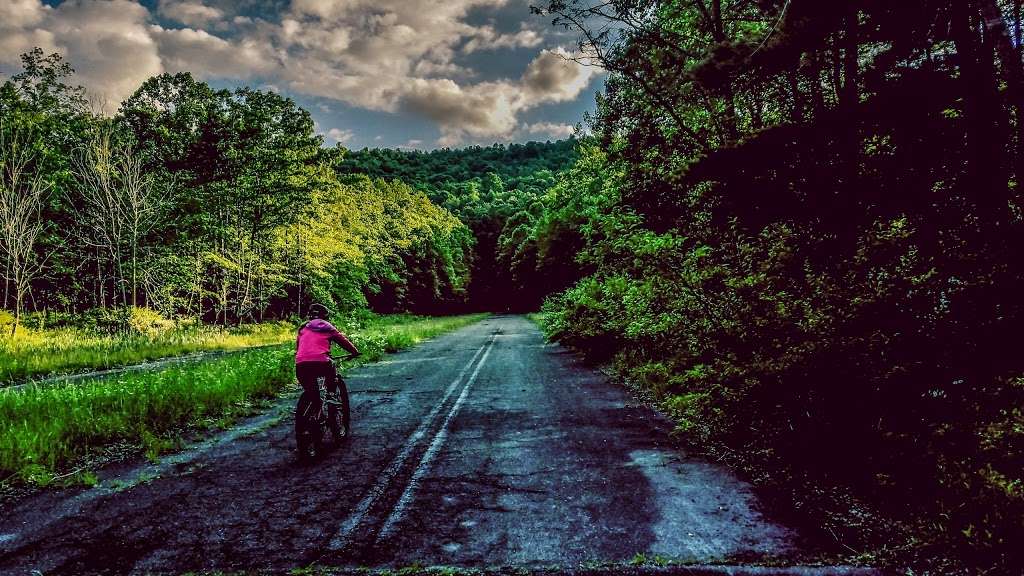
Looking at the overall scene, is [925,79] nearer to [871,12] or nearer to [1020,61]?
[1020,61]

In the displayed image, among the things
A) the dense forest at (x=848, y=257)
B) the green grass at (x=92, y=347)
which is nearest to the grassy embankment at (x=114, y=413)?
the green grass at (x=92, y=347)

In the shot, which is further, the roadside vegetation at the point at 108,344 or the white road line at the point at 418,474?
the roadside vegetation at the point at 108,344

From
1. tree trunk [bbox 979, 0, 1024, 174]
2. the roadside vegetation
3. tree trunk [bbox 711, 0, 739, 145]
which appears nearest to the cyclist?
tree trunk [bbox 711, 0, 739, 145]

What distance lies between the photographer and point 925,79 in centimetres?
480

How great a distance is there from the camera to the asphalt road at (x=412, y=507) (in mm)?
3701

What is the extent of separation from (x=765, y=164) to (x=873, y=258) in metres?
1.35

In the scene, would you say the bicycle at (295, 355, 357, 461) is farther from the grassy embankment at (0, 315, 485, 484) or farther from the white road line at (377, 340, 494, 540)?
the grassy embankment at (0, 315, 485, 484)

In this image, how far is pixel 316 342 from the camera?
6.59 metres

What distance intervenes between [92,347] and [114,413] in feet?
39.5

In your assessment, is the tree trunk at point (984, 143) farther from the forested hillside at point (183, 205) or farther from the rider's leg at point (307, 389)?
the forested hillside at point (183, 205)

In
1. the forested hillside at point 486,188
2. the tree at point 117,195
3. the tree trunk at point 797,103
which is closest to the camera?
the tree trunk at point 797,103

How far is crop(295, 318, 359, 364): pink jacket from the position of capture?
6496 mm

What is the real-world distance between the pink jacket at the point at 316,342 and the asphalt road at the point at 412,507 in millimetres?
1210

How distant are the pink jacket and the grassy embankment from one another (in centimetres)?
227
